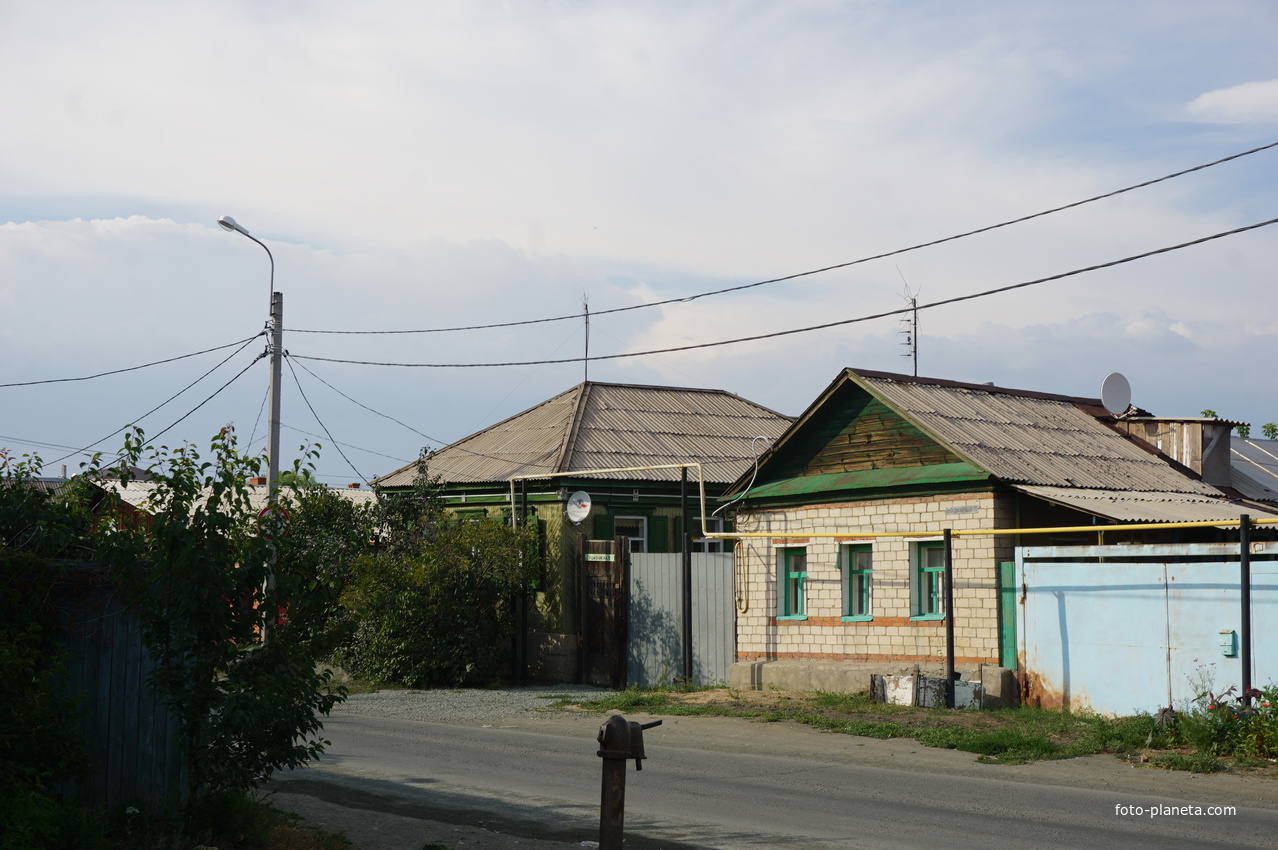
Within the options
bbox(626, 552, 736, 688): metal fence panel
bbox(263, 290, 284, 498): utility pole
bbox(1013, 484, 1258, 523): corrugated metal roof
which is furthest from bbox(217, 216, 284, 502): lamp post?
bbox(1013, 484, 1258, 523): corrugated metal roof

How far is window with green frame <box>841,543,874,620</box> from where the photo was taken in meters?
19.4

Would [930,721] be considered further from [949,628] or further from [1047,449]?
[1047,449]

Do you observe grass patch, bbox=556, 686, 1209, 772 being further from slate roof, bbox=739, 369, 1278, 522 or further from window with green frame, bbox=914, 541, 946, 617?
slate roof, bbox=739, 369, 1278, 522

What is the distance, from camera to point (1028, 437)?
66.6ft

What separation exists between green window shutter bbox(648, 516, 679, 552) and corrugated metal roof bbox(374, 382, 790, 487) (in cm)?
94

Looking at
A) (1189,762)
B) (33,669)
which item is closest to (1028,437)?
(1189,762)

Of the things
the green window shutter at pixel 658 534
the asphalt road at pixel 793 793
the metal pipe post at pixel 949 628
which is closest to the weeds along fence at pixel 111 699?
the asphalt road at pixel 793 793

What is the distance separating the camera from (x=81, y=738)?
714cm

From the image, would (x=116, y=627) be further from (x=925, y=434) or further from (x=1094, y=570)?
(x=925, y=434)

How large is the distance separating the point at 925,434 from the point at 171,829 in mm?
13861

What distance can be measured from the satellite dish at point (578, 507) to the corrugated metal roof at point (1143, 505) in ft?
27.6

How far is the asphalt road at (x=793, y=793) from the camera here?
29.2ft

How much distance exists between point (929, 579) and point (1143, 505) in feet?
11.0

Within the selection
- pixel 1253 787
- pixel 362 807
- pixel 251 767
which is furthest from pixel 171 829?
pixel 1253 787
